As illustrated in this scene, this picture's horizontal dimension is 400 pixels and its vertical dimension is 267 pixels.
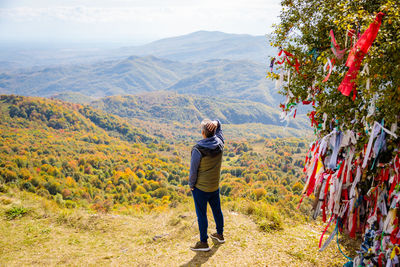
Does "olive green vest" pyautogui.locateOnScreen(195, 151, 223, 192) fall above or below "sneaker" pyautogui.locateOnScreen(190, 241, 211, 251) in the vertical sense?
above

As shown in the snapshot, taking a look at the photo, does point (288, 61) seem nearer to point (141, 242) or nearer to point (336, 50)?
point (336, 50)

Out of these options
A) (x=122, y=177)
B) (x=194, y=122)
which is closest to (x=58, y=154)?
(x=122, y=177)

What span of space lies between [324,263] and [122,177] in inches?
1328

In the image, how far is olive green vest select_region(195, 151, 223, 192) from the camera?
12.5 ft

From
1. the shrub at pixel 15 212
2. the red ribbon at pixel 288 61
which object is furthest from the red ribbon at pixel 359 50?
the shrub at pixel 15 212

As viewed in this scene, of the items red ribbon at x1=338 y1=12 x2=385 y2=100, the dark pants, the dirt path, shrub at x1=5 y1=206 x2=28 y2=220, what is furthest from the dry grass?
red ribbon at x1=338 y1=12 x2=385 y2=100

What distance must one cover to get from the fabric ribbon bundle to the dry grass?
2.33ft

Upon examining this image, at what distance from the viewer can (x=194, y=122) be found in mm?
190750

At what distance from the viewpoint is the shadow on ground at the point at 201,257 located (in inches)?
156

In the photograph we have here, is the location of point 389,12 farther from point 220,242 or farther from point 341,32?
point 220,242

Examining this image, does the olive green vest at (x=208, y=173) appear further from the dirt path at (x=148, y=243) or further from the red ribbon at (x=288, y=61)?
the red ribbon at (x=288, y=61)

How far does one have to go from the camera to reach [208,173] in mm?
3818

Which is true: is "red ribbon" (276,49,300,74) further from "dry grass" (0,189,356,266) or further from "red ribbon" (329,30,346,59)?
"dry grass" (0,189,356,266)

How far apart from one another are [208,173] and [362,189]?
2.26 meters
